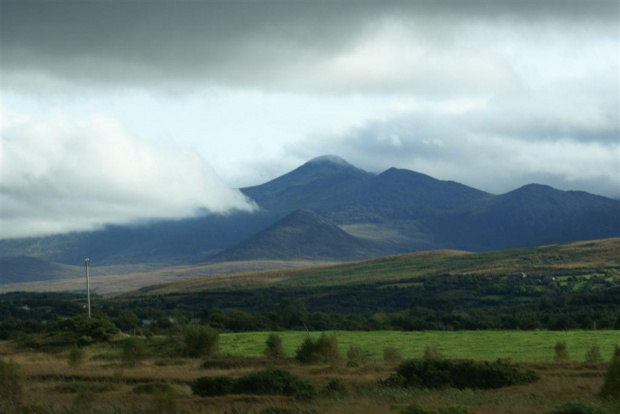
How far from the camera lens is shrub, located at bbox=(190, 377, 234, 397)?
1496 inches

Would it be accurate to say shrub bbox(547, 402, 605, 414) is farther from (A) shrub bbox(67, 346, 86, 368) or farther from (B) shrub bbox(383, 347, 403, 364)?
(A) shrub bbox(67, 346, 86, 368)

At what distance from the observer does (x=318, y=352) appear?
5703 cm

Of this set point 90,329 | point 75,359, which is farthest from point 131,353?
point 90,329

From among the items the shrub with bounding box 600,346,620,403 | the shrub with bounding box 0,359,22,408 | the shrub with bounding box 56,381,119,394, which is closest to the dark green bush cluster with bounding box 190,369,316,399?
the shrub with bounding box 56,381,119,394

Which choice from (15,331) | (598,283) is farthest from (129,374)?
(598,283)

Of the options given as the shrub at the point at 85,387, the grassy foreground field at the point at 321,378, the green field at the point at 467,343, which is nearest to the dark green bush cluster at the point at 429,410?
the grassy foreground field at the point at 321,378

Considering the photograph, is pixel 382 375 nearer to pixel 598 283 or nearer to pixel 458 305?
pixel 458 305

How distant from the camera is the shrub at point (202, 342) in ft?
209

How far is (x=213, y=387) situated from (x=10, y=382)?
8.38 metres

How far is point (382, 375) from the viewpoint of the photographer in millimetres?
46531

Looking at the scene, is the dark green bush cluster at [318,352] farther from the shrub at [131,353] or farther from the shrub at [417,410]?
the shrub at [417,410]

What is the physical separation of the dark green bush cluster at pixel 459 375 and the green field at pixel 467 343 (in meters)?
14.0

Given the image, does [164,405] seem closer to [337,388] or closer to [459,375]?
[337,388]

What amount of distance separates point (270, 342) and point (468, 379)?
882 inches
